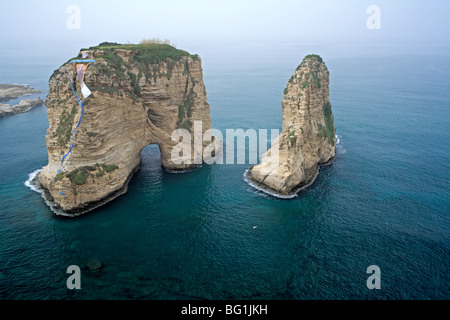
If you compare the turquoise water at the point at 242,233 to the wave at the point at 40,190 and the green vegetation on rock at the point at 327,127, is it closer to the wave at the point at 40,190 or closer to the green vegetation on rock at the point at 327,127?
the wave at the point at 40,190

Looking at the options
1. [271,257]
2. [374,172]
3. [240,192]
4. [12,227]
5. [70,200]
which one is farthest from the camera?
[374,172]

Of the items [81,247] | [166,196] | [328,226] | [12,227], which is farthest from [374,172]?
[12,227]

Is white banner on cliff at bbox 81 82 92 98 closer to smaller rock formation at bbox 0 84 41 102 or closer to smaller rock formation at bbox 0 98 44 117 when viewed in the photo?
smaller rock formation at bbox 0 98 44 117

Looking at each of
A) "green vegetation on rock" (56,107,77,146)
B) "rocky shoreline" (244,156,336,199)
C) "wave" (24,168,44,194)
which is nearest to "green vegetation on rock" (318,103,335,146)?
"rocky shoreline" (244,156,336,199)

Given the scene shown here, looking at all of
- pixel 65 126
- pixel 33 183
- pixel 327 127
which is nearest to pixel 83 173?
pixel 65 126

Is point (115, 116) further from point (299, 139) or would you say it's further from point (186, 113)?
point (299, 139)

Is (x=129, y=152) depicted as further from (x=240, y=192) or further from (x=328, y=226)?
(x=328, y=226)
